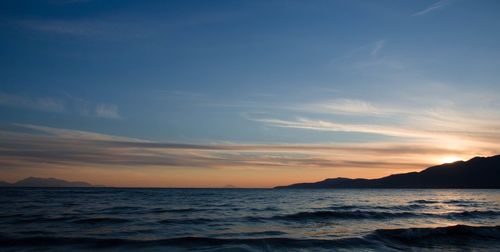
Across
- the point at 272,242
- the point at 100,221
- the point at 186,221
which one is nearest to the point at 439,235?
the point at 272,242

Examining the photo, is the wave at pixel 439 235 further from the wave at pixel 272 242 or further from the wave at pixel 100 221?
the wave at pixel 100 221

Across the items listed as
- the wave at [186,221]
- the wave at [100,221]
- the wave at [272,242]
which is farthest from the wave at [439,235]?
the wave at [100,221]

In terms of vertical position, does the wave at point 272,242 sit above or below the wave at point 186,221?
below

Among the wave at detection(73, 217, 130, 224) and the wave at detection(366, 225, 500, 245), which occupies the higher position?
the wave at detection(73, 217, 130, 224)

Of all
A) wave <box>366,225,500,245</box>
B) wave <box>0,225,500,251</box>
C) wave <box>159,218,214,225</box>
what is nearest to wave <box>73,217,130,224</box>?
wave <box>159,218,214,225</box>

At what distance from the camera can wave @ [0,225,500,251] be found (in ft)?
55.9

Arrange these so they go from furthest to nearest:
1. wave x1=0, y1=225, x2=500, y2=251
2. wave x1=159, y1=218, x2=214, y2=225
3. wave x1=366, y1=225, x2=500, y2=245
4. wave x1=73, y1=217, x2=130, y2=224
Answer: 1. wave x1=159, y1=218, x2=214, y2=225
2. wave x1=73, y1=217, x2=130, y2=224
3. wave x1=366, y1=225, x2=500, y2=245
4. wave x1=0, y1=225, x2=500, y2=251

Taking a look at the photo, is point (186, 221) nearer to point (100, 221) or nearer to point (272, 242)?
point (100, 221)

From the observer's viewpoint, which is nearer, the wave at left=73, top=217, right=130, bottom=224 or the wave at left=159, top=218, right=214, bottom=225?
the wave at left=73, top=217, right=130, bottom=224

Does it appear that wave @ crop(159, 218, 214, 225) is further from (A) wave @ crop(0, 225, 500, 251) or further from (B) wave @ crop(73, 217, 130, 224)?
(A) wave @ crop(0, 225, 500, 251)

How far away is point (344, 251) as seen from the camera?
53.8 feet

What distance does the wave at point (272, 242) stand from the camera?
17.0m

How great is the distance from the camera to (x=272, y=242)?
1805cm

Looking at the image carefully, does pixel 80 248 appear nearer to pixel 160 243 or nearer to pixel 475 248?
pixel 160 243
